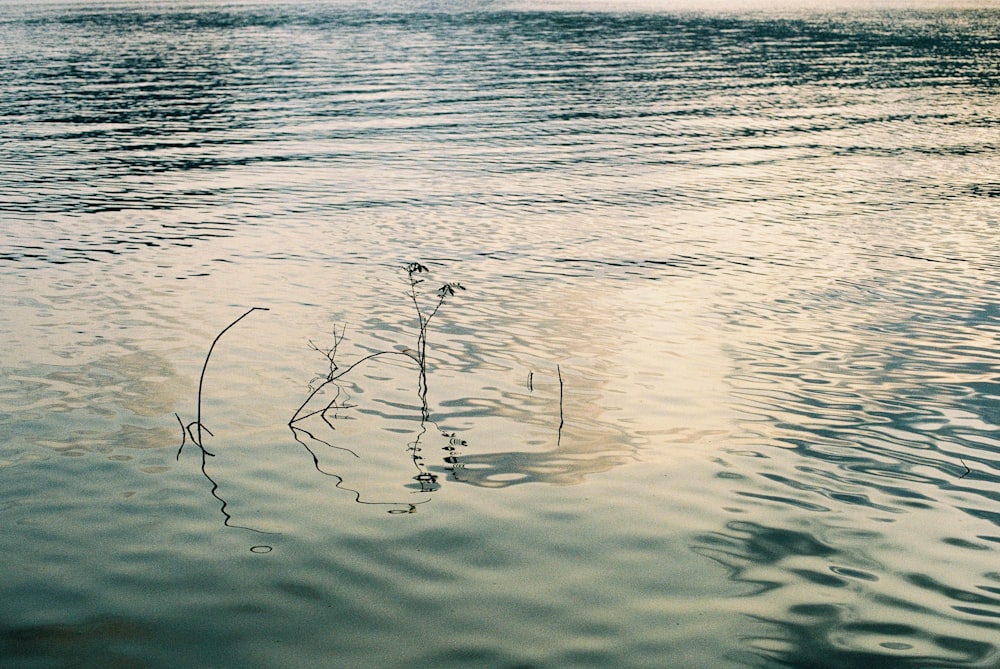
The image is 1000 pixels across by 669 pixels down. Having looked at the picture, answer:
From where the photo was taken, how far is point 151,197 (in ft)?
79.0

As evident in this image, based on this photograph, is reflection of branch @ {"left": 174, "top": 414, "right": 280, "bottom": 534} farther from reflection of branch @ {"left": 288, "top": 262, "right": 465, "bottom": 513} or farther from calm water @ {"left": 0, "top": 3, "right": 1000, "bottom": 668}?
reflection of branch @ {"left": 288, "top": 262, "right": 465, "bottom": 513}

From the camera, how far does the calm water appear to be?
7352 millimetres

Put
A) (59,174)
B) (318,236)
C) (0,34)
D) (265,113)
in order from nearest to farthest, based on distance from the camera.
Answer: (318,236)
(59,174)
(265,113)
(0,34)

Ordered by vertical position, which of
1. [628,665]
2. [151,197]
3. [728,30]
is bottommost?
[628,665]

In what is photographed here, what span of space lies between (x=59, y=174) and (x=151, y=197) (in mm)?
4208

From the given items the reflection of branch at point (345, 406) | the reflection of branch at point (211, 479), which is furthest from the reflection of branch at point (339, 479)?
the reflection of branch at point (211, 479)

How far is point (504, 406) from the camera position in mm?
11438

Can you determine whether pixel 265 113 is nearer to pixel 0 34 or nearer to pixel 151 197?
pixel 151 197

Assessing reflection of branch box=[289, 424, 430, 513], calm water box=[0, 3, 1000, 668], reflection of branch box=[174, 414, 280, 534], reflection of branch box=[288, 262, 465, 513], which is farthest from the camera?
reflection of branch box=[288, 262, 465, 513]

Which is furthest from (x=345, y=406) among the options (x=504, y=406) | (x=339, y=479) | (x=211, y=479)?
(x=211, y=479)

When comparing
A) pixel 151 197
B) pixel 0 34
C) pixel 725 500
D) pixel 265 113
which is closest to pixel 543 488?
pixel 725 500

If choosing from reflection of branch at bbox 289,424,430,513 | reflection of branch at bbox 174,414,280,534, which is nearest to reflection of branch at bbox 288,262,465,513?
reflection of branch at bbox 289,424,430,513

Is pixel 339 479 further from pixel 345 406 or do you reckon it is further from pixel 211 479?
pixel 345 406

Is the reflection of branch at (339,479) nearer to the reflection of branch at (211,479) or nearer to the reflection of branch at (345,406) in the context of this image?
the reflection of branch at (345,406)
